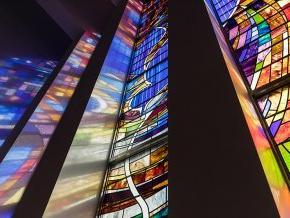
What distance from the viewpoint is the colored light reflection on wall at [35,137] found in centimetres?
335

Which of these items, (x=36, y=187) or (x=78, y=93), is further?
(x=78, y=93)

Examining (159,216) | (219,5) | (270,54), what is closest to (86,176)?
(159,216)

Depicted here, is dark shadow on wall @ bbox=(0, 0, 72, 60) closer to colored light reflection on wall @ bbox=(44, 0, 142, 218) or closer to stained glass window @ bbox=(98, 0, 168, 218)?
colored light reflection on wall @ bbox=(44, 0, 142, 218)

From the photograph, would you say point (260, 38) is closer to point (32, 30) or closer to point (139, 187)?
point (139, 187)

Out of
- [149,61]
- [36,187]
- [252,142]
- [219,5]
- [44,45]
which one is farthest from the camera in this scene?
[44,45]

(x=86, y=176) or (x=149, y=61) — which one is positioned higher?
(x=149, y=61)

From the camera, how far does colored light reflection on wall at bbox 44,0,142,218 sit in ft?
8.70

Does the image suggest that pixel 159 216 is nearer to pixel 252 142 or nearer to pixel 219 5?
pixel 252 142

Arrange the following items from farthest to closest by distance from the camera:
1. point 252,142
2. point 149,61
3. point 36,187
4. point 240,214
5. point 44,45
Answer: point 44,45
point 149,61
point 36,187
point 252,142
point 240,214

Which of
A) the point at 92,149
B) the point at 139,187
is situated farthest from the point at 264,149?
the point at 92,149

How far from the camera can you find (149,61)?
13.5 ft

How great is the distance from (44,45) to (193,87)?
18.2 ft

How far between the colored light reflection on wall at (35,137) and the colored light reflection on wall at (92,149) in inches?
23.2

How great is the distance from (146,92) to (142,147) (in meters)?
0.92
